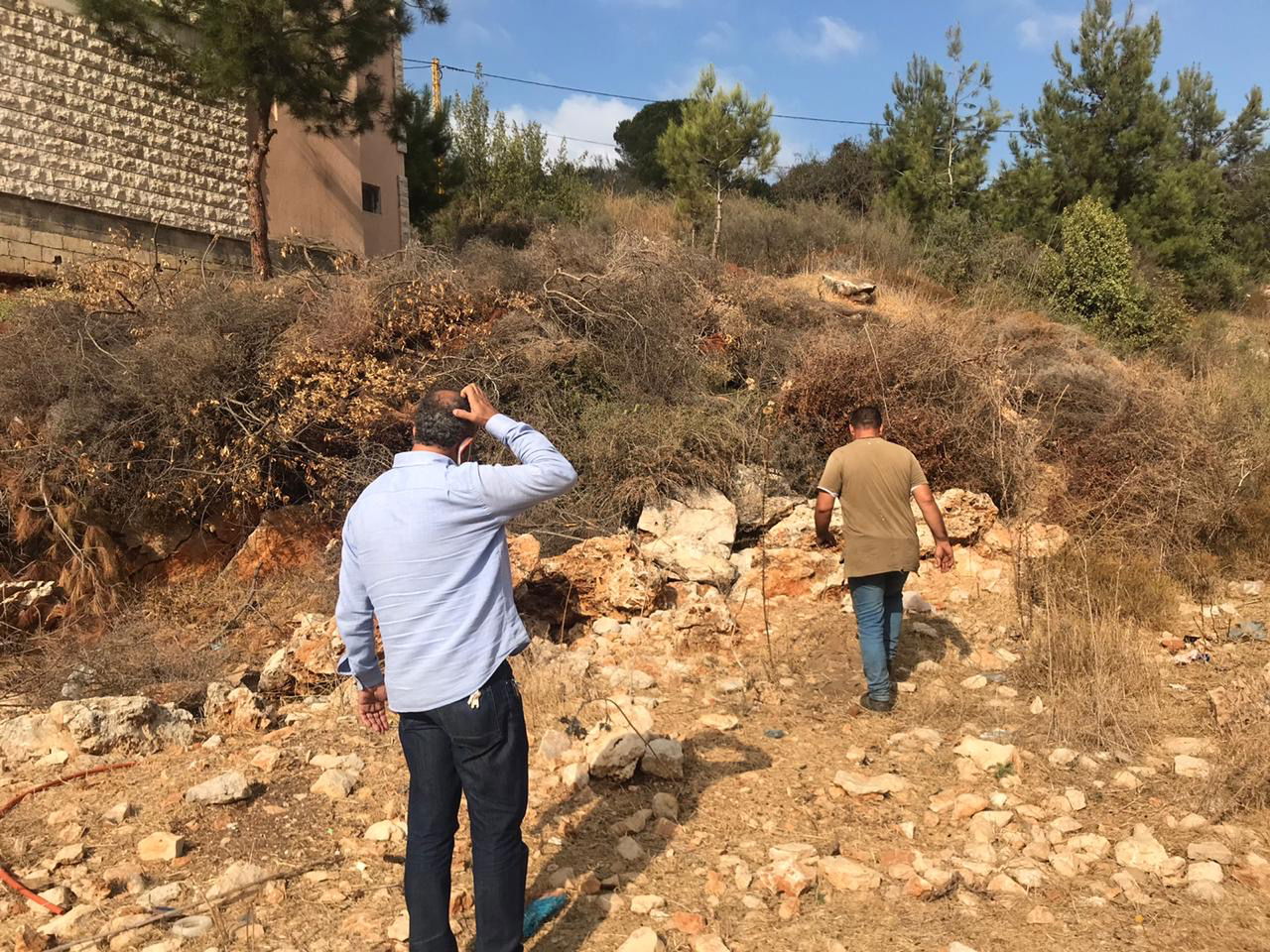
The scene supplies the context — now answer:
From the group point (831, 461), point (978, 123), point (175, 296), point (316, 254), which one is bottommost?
point (831, 461)

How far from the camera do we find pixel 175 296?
26.3ft

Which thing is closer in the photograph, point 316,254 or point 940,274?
→ point 316,254

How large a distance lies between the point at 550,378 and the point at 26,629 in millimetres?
4454

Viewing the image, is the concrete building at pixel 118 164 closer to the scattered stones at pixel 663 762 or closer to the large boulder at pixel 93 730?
the large boulder at pixel 93 730

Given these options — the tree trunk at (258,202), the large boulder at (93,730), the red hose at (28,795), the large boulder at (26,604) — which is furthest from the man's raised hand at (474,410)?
the tree trunk at (258,202)

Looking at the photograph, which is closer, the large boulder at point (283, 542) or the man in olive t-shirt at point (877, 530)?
the man in olive t-shirt at point (877, 530)

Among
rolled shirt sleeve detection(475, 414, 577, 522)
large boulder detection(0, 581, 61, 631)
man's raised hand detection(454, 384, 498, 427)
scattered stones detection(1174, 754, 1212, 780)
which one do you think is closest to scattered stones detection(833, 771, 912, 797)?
scattered stones detection(1174, 754, 1212, 780)

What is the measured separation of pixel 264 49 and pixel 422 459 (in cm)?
964

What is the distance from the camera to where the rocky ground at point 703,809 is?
8.89ft

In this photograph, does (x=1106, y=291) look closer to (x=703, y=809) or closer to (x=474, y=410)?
(x=703, y=809)

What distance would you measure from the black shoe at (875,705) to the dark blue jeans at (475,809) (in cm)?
253

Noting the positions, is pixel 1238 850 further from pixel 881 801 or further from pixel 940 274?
pixel 940 274

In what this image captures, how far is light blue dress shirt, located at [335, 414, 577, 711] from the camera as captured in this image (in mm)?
2301

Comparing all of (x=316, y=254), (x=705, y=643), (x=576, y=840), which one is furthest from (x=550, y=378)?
(x=316, y=254)
